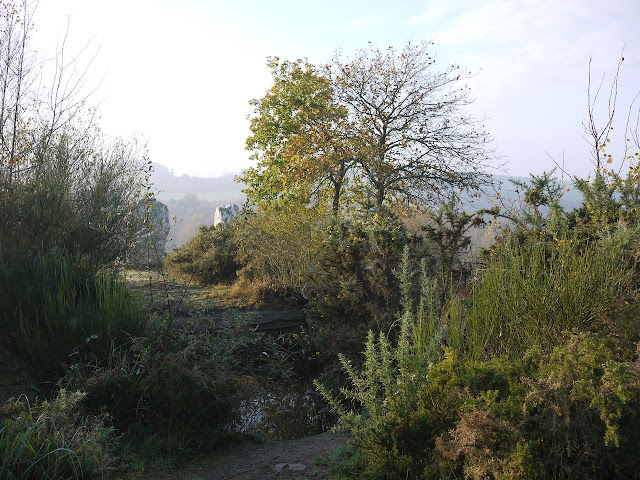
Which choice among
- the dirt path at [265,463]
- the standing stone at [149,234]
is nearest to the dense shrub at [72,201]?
the standing stone at [149,234]

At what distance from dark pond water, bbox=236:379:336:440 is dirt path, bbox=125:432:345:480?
1.73 ft

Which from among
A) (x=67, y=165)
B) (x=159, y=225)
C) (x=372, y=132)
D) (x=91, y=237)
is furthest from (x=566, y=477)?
(x=372, y=132)

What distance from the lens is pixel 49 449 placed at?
2719mm

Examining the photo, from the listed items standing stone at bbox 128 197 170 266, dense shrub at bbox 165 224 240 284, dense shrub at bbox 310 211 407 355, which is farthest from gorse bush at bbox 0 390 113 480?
dense shrub at bbox 165 224 240 284

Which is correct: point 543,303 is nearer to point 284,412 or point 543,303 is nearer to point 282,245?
point 284,412

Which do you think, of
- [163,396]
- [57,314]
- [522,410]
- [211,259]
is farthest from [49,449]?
[211,259]

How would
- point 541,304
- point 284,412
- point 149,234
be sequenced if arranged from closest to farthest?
point 541,304 < point 284,412 < point 149,234

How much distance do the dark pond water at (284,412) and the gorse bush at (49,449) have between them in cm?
167

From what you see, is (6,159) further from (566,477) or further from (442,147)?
(442,147)

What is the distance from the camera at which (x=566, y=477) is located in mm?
2527

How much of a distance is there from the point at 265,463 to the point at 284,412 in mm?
1849

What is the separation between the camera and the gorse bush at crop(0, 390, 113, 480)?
2559 millimetres

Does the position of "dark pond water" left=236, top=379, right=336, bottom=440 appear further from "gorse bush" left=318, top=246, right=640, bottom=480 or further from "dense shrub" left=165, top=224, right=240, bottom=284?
"dense shrub" left=165, top=224, right=240, bottom=284

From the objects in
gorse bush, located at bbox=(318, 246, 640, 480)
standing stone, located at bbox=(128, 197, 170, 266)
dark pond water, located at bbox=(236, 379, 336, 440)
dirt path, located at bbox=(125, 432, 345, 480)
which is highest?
standing stone, located at bbox=(128, 197, 170, 266)
